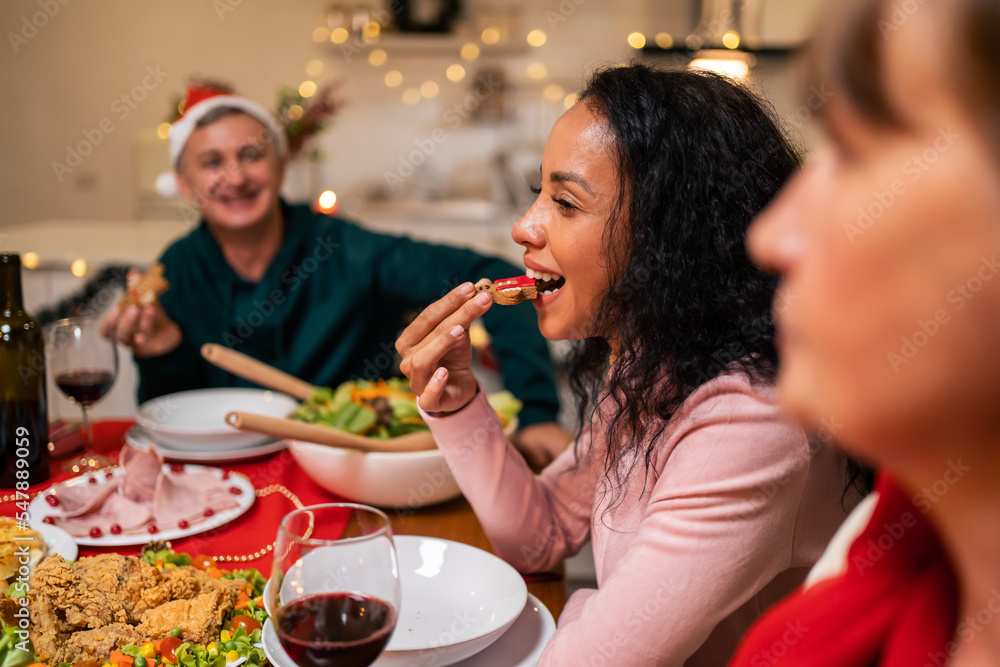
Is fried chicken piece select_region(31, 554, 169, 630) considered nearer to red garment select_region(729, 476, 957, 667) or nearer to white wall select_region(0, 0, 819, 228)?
red garment select_region(729, 476, 957, 667)

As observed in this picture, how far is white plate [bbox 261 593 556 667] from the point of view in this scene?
31.8 inches

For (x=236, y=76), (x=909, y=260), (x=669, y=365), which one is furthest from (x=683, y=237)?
(x=236, y=76)

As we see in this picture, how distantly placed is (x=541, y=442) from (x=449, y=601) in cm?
66

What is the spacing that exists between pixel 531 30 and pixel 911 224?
4.85 m

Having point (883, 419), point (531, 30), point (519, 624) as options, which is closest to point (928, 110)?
point (883, 419)

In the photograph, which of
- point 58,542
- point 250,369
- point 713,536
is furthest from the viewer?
point 250,369

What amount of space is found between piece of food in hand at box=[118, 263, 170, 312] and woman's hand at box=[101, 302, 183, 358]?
0.02m

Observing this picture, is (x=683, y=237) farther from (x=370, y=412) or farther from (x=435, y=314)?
(x=370, y=412)

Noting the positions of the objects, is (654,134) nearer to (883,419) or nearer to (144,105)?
(883,419)

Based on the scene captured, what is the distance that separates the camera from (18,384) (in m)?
1.22

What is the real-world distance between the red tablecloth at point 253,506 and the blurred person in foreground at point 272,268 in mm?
625

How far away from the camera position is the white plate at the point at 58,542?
1.00 metres

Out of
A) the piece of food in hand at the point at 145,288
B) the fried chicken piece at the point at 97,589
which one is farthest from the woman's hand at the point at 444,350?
the piece of food in hand at the point at 145,288

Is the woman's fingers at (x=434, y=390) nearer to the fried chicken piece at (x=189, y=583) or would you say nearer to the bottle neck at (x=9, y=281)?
the fried chicken piece at (x=189, y=583)
